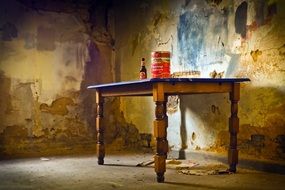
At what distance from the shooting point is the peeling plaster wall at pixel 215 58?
3.48 m

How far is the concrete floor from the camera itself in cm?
295

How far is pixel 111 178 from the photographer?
327cm

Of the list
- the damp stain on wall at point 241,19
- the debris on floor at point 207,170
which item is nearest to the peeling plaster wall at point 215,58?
the damp stain on wall at point 241,19

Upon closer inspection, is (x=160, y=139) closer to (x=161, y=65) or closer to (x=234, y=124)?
(x=161, y=65)

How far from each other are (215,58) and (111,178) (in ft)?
5.58

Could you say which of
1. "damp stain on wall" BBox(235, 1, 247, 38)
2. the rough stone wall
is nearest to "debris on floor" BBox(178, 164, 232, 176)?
"damp stain on wall" BBox(235, 1, 247, 38)

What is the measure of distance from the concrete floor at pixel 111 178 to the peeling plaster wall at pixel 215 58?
0.35m

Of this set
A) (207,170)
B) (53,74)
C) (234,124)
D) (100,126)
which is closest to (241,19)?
(234,124)

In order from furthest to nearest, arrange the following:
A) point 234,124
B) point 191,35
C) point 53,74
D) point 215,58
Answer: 1. point 53,74
2. point 191,35
3. point 215,58
4. point 234,124

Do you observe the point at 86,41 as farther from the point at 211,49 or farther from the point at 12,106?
the point at 211,49

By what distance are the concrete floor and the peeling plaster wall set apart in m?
0.35

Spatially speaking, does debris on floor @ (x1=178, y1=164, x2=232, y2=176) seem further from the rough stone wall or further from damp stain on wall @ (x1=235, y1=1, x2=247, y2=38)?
the rough stone wall

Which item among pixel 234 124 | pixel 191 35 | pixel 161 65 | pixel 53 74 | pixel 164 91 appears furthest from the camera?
pixel 53 74

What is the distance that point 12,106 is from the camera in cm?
470
